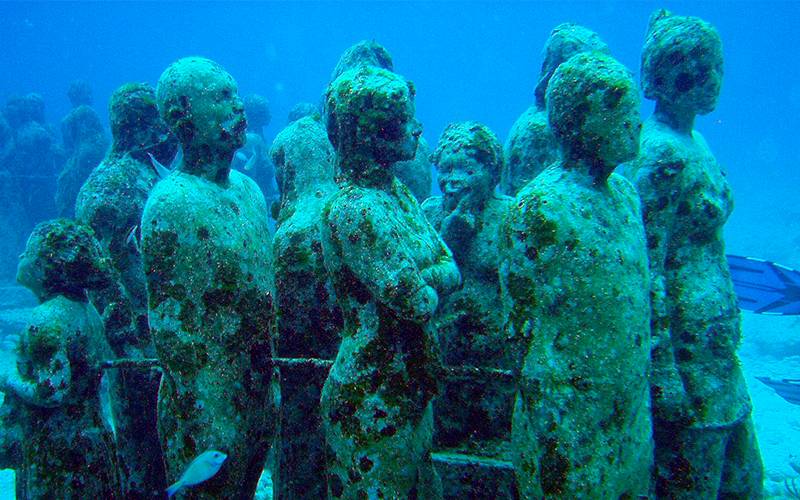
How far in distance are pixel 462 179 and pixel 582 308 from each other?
4.37ft

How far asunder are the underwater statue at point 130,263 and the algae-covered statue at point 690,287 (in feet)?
12.4

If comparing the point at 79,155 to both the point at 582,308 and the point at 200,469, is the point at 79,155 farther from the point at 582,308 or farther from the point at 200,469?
the point at 582,308

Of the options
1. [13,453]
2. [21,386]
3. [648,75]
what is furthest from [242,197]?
[648,75]

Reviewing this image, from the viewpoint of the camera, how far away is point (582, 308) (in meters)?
2.44

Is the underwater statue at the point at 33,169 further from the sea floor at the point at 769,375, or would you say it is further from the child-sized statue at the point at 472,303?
the child-sized statue at the point at 472,303

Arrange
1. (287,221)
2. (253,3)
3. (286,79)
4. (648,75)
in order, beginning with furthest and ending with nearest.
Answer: (286,79), (253,3), (648,75), (287,221)

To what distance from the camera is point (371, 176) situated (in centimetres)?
271

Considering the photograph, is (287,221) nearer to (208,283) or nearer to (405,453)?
(208,283)

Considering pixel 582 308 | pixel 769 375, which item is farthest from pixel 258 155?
pixel 769 375

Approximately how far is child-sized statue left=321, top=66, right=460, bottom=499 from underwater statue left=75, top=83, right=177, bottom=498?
1.98 m

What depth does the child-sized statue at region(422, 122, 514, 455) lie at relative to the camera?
3402mm

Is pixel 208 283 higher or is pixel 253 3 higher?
pixel 253 3

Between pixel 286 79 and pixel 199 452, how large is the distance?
17182cm

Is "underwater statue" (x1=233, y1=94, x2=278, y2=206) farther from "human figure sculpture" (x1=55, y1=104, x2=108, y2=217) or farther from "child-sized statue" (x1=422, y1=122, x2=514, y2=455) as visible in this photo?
"child-sized statue" (x1=422, y1=122, x2=514, y2=455)
